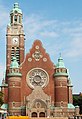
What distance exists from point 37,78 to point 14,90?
7125 millimetres

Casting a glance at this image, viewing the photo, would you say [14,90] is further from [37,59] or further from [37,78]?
[37,59]

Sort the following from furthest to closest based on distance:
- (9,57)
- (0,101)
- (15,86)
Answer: (9,57) < (15,86) < (0,101)

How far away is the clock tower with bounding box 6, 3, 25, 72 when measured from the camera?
96.4 m

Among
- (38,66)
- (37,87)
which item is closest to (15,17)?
(38,66)

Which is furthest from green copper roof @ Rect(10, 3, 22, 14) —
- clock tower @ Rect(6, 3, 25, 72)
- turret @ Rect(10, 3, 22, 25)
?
clock tower @ Rect(6, 3, 25, 72)

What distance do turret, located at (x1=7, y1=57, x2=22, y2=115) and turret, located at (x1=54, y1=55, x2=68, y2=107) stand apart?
9585 millimetres

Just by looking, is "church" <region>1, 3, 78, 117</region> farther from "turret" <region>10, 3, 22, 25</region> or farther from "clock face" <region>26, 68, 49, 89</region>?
"turret" <region>10, 3, 22, 25</region>

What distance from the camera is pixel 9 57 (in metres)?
96.1

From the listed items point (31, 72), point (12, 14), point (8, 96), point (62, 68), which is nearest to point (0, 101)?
point (8, 96)

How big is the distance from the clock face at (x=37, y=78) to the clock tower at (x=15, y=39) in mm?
7092

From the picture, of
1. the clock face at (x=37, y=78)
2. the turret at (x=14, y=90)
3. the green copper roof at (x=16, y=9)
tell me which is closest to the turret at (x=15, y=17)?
the green copper roof at (x=16, y=9)

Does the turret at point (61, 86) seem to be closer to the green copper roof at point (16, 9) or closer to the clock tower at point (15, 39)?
the clock tower at point (15, 39)

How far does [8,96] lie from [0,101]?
7239 mm

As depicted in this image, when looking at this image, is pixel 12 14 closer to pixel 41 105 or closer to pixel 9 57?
pixel 9 57
